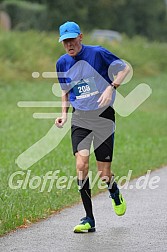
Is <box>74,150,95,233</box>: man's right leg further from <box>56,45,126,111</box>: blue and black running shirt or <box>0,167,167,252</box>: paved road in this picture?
<box>56,45,126,111</box>: blue and black running shirt

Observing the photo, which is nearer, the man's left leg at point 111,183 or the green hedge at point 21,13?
the man's left leg at point 111,183

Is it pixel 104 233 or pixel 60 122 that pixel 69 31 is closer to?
pixel 60 122

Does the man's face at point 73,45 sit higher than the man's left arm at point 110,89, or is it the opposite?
the man's face at point 73,45

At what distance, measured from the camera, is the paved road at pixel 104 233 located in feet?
24.7

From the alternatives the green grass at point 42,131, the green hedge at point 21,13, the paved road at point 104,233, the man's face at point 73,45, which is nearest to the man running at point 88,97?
the man's face at point 73,45

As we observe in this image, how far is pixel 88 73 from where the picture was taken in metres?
8.28

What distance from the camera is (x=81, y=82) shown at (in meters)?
8.30

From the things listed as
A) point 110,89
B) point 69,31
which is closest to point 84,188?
point 110,89

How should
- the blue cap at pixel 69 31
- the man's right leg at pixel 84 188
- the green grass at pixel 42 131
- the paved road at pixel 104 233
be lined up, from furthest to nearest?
the green grass at pixel 42 131 < the man's right leg at pixel 84 188 < the blue cap at pixel 69 31 < the paved road at pixel 104 233

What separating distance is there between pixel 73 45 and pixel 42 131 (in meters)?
9.98

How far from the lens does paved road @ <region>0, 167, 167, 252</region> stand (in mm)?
7523

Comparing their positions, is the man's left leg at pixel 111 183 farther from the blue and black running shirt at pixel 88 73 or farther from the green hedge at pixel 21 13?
the green hedge at pixel 21 13

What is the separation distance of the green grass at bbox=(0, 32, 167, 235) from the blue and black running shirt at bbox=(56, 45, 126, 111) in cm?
146

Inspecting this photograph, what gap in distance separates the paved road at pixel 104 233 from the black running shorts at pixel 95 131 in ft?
2.57
